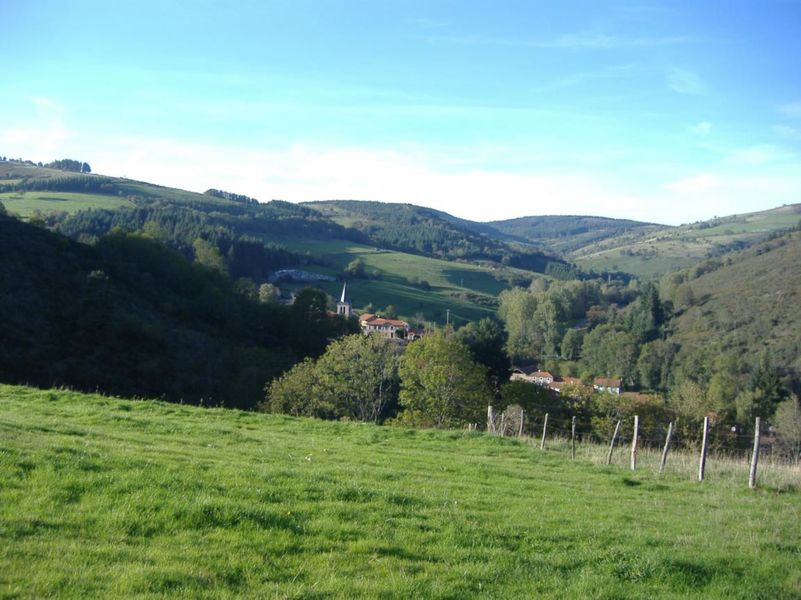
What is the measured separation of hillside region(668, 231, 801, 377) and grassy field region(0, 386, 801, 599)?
289 ft

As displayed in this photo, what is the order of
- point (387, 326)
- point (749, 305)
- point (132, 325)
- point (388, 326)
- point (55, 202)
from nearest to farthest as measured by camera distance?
point (132, 325) → point (388, 326) → point (387, 326) → point (749, 305) → point (55, 202)

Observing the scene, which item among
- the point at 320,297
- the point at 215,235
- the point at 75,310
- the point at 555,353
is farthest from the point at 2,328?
the point at 555,353

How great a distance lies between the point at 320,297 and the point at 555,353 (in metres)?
63.9

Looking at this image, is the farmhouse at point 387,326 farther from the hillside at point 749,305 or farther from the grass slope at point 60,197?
the grass slope at point 60,197

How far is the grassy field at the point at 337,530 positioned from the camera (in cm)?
591

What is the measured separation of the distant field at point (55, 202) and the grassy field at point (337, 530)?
128094 mm

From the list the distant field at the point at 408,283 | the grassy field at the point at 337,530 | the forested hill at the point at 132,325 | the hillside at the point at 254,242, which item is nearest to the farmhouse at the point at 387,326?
the hillside at the point at 254,242

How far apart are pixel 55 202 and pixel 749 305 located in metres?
140

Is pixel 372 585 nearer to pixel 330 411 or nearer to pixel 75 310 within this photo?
pixel 330 411

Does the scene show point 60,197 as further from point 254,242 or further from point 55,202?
point 254,242

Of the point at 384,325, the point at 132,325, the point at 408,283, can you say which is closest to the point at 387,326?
the point at 384,325

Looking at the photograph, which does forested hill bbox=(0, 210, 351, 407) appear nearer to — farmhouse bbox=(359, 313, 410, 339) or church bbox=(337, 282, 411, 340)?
church bbox=(337, 282, 411, 340)

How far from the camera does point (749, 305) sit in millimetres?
111125

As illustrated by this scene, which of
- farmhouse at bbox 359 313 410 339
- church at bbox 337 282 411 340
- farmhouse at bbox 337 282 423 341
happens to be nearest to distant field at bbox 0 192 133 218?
church at bbox 337 282 411 340
